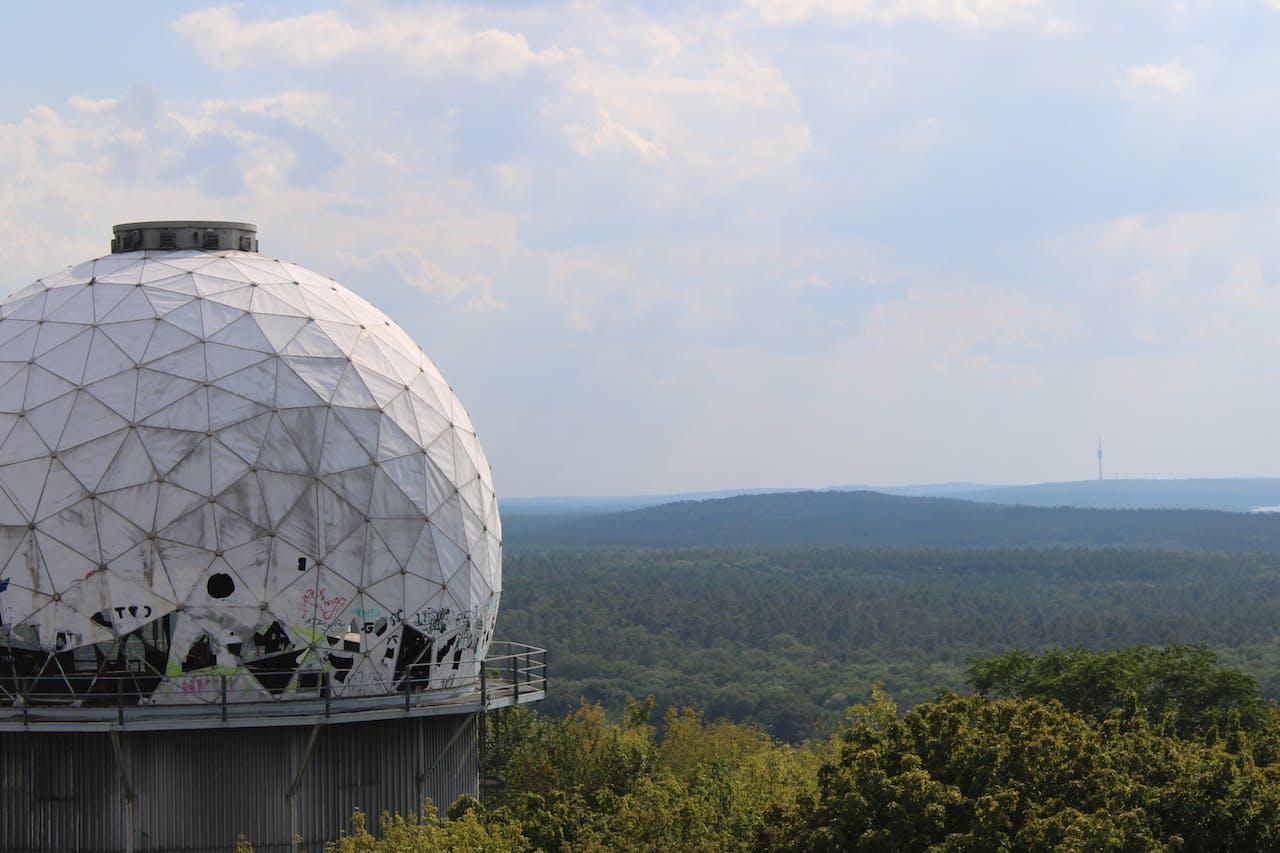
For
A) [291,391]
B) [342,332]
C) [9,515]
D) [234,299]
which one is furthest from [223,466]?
[342,332]

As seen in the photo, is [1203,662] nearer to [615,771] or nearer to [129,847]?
[615,771]

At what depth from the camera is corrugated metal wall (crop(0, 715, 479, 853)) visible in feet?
Answer: 104

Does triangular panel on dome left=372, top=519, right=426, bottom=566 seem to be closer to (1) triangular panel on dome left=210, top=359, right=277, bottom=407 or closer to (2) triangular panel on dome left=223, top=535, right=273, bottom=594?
(2) triangular panel on dome left=223, top=535, right=273, bottom=594

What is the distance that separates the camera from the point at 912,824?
25875 millimetres

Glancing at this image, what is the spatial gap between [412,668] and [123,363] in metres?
8.56

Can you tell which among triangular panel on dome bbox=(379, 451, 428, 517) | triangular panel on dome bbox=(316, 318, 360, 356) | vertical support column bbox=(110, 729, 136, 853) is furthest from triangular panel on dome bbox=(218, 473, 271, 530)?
vertical support column bbox=(110, 729, 136, 853)

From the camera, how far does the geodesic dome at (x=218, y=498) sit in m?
31.3

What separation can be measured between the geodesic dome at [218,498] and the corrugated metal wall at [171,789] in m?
1.16

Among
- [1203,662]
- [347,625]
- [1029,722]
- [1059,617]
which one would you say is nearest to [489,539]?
[347,625]

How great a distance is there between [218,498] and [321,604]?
9.44 ft

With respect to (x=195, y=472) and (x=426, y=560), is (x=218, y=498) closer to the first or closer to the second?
(x=195, y=472)

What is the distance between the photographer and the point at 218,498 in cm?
3191

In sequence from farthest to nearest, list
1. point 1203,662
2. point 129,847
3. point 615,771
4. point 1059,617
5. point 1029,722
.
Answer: point 1059,617 → point 615,771 → point 1203,662 → point 129,847 → point 1029,722

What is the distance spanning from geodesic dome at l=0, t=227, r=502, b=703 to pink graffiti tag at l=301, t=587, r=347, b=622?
44mm
